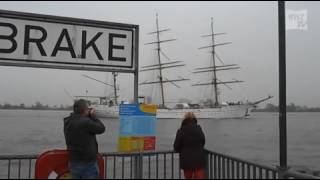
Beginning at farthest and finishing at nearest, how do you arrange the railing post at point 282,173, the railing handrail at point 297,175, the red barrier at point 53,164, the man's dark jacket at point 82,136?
the red barrier at point 53,164
the man's dark jacket at point 82,136
the railing post at point 282,173
the railing handrail at point 297,175

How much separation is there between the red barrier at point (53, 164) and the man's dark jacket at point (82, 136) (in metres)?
0.30

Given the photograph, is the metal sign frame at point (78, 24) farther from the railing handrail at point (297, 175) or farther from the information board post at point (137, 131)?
the railing handrail at point (297, 175)

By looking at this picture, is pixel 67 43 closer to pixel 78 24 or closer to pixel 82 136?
pixel 78 24

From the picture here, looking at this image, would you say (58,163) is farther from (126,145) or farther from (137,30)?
(137,30)

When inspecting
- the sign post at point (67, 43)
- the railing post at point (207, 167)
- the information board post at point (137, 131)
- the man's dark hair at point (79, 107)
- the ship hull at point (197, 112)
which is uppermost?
the sign post at point (67, 43)

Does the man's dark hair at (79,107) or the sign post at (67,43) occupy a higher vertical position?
the sign post at (67,43)

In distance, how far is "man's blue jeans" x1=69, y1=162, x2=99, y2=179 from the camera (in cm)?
648

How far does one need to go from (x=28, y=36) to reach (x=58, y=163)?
2.22 m

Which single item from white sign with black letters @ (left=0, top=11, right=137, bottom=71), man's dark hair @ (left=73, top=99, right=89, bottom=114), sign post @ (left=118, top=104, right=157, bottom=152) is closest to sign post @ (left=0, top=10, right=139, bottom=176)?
white sign with black letters @ (left=0, top=11, right=137, bottom=71)

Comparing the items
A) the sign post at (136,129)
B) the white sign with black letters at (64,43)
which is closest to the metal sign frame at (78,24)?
the white sign with black letters at (64,43)

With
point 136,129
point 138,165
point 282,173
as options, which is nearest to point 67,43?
point 136,129

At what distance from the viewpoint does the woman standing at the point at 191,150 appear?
7.66 meters

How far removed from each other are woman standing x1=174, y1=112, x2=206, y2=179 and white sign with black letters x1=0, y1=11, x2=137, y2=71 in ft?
4.98

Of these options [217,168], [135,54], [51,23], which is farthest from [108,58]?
[217,168]
